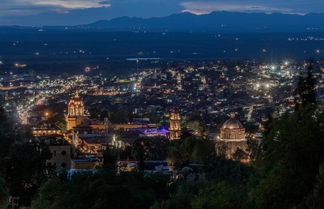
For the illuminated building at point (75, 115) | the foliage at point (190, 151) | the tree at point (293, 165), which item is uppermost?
the tree at point (293, 165)

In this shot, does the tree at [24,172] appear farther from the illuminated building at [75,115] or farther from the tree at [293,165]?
the illuminated building at [75,115]

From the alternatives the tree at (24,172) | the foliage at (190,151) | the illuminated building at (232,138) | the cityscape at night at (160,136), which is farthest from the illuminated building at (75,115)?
the tree at (24,172)

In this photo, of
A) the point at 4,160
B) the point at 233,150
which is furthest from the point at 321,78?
the point at 4,160

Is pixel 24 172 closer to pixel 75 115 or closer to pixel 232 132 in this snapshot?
pixel 232 132

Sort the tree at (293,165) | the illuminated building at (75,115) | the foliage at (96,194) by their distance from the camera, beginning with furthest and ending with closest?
the illuminated building at (75,115)
the foliage at (96,194)
the tree at (293,165)

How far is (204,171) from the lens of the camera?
84.3 ft

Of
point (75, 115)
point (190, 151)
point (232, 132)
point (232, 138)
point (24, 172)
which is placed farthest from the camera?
point (75, 115)

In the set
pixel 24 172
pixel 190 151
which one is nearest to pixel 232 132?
pixel 190 151

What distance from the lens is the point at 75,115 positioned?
56.0 metres

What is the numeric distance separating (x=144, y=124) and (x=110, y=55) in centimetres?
12130

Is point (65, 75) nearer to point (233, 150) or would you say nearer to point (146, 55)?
point (146, 55)

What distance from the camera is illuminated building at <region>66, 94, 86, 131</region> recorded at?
54.8 metres

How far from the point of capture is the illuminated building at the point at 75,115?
180 ft

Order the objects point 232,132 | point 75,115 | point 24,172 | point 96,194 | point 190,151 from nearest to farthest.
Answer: point 96,194, point 24,172, point 190,151, point 232,132, point 75,115
